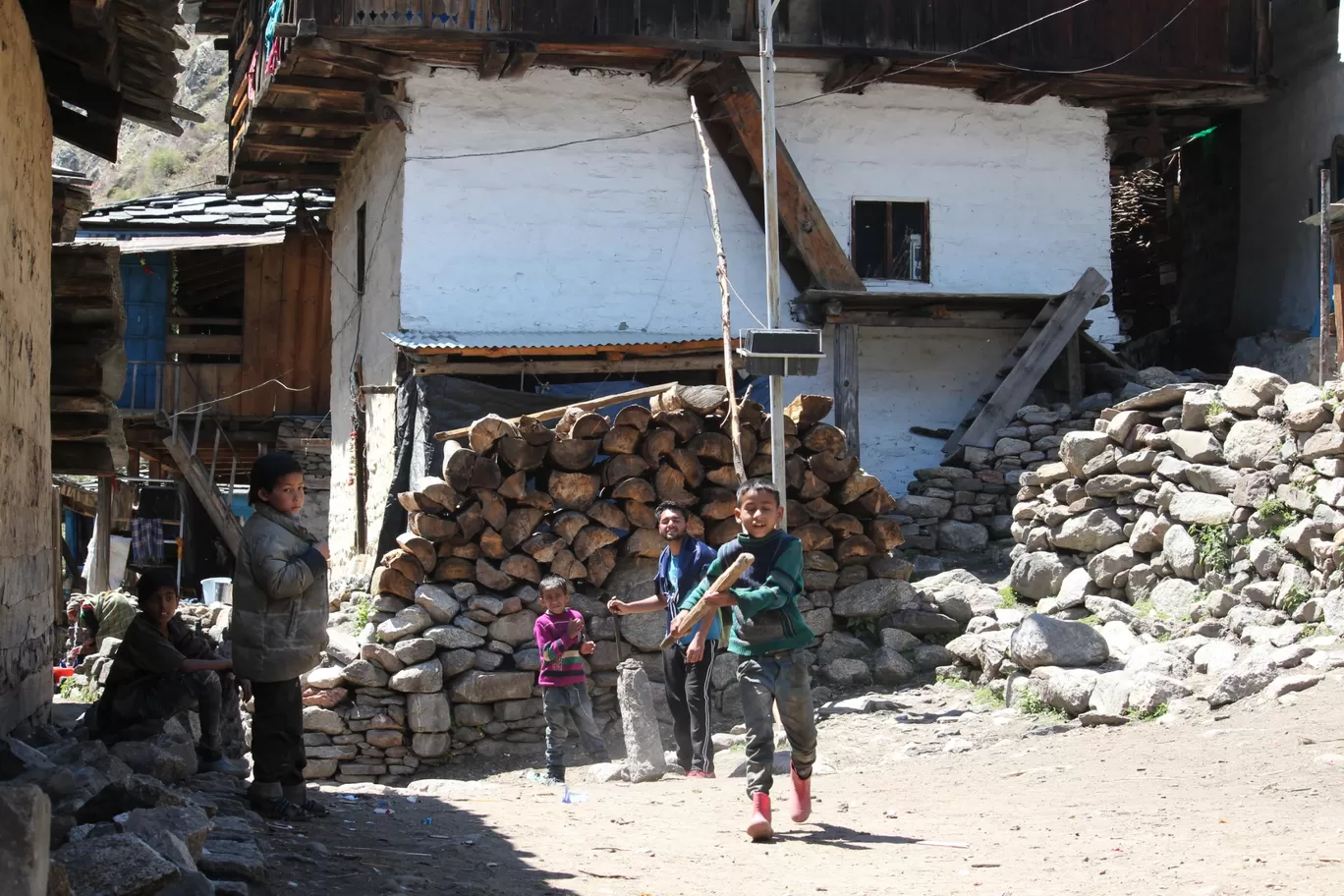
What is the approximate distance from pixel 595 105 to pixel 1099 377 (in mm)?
6095

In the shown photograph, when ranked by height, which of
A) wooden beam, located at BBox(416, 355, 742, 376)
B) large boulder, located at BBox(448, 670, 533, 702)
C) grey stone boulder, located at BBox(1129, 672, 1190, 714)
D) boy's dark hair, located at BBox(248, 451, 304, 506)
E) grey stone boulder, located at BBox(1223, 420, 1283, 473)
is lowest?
large boulder, located at BBox(448, 670, 533, 702)

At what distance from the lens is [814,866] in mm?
5633

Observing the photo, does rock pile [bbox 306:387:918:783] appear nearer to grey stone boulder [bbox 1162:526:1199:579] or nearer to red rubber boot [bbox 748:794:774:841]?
grey stone boulder [bbox 1162:526:1199:579]

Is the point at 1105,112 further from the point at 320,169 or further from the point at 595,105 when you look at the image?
the point at 320,169

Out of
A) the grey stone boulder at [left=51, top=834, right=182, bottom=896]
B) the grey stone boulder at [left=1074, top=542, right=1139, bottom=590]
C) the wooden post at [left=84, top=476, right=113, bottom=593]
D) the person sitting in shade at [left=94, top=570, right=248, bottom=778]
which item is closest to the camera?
the grey stone boulder at [left=51, top=834, right=182, bottom=896]

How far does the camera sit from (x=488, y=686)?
1118 centimetres

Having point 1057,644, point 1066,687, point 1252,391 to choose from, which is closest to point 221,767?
point 1066,687

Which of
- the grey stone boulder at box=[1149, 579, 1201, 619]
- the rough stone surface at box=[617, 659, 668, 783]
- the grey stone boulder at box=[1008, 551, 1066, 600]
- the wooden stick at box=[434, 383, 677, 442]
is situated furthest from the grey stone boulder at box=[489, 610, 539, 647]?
the grey stone boulder at box=[1149, 579, 1201, 619]

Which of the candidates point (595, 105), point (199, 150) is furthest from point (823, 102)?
point (199, 150)

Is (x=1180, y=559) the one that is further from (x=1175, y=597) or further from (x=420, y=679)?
(x=420, y=679)

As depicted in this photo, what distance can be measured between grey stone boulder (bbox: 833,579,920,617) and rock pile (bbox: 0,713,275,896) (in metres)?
6.18

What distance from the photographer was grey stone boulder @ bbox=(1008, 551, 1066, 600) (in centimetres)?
1140

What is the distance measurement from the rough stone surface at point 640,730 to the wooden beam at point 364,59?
730 cm

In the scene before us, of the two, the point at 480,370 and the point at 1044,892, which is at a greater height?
the point at 480,370
